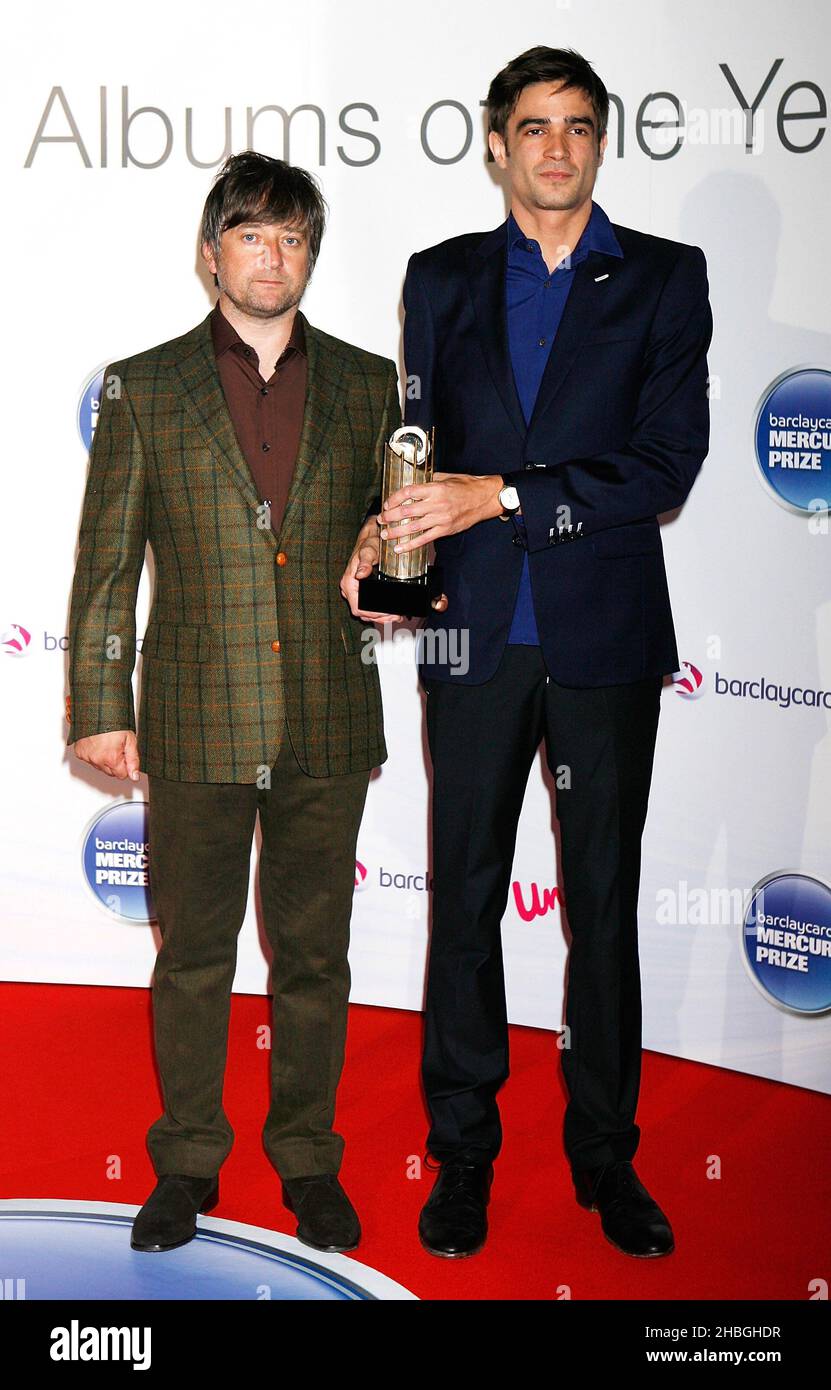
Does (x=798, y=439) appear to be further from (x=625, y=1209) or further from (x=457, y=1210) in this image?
(x=457, y=1210)

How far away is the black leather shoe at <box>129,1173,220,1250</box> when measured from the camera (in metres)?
2.62

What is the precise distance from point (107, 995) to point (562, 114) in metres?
2.74

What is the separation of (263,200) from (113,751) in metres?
1.05

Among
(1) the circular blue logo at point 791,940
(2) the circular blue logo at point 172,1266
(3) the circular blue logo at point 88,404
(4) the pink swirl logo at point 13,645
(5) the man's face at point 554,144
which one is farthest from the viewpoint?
(4) the pink swirl logo at point 13,645

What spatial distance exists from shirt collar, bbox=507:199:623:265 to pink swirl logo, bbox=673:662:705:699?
1.26 meters

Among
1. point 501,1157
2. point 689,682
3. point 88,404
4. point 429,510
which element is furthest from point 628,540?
point 88,404

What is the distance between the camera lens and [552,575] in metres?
2.64

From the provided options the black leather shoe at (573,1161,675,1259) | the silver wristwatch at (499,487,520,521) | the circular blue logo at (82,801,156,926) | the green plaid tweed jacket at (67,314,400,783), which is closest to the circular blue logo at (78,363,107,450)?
the circular blue logo at (82,801,156,926)

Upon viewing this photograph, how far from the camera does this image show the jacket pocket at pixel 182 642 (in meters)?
2.57

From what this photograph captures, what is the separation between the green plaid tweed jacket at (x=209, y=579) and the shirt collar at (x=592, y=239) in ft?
1.48

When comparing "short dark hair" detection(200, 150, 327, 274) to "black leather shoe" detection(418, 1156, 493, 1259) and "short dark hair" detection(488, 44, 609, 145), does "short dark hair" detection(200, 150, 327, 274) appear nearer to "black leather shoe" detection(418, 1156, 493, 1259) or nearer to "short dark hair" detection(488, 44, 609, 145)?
"short dark hair" detection(488, 44, 609, 145)

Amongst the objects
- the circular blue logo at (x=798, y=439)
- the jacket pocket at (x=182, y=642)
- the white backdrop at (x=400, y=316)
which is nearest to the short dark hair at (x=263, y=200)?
the jacket pocket at (x=182, y=642)

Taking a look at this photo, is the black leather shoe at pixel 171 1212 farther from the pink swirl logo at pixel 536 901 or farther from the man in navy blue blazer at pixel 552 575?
the pink swirl logo at pixel 536 901
